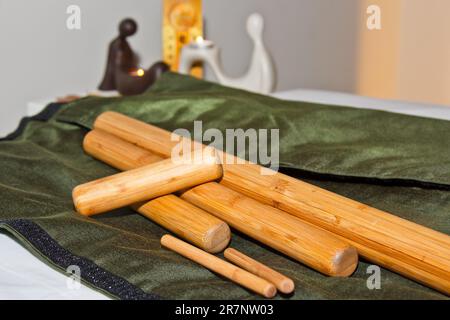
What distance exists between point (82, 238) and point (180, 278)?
0.57 feet

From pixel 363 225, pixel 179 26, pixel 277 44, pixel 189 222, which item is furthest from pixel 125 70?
pixel 363 225

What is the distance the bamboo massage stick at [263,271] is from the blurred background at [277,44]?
186cm

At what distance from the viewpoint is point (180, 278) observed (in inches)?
32.5

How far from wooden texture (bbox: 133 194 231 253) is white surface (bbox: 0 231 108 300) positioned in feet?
0.52

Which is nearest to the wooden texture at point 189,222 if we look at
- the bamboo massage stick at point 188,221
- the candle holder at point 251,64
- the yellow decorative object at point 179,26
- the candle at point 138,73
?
the bamboo massage stick at point 188,221

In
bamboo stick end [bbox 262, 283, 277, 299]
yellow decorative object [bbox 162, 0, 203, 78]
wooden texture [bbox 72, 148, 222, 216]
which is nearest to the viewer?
bamboo stick end [bbox 262, 283, 277, 299]

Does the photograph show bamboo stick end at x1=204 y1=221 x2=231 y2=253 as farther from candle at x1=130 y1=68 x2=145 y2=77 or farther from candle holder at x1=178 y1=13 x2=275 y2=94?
candle holder at x1=178 y1=13 x2=275 y2=94

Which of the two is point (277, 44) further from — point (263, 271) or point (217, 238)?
point (263, 271)

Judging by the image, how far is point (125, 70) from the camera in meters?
2.26

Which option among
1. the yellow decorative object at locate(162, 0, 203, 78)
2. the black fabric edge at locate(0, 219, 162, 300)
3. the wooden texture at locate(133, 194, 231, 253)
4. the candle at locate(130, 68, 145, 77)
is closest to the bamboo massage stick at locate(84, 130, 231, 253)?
the wooden texture at locate(133, 194, 231, 253)

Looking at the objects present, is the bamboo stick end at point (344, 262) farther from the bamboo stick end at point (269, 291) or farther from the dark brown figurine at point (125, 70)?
the dark brown figurine at point (125, 70)

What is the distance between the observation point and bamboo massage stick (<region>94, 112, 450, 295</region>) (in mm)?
803

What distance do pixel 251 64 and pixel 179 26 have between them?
346 mm

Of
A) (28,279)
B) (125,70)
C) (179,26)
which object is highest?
(179,26)
